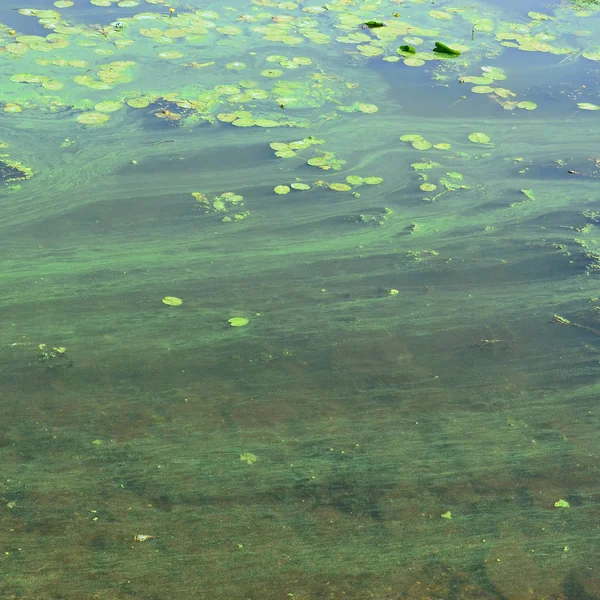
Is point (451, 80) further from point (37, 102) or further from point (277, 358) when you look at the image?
point (277, 358)

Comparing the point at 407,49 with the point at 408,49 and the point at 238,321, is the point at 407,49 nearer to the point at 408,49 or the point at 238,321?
the point at 408,49

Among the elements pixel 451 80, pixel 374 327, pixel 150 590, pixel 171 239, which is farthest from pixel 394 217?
pixel 150 590

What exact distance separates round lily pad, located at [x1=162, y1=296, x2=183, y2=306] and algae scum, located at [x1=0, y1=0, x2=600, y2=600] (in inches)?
1.1

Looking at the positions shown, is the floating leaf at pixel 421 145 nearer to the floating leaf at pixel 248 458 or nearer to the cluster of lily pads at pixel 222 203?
the cluster of lily pads at pixel 222 203

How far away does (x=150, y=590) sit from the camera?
5.98ft

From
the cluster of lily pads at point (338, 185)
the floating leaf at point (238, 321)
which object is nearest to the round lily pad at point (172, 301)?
the floating leaf at point (238, 321)

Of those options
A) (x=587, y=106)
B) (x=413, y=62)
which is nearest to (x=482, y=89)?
(x=413, y=62)

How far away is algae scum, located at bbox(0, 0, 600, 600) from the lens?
1.98 m

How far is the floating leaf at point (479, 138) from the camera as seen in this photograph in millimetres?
4238

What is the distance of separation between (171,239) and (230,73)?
78.3 inches

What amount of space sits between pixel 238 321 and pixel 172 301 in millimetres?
308

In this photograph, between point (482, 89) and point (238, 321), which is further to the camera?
point (482, 89)

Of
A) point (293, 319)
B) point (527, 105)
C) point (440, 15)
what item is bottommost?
point (293, 319)

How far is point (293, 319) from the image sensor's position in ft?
9.36
